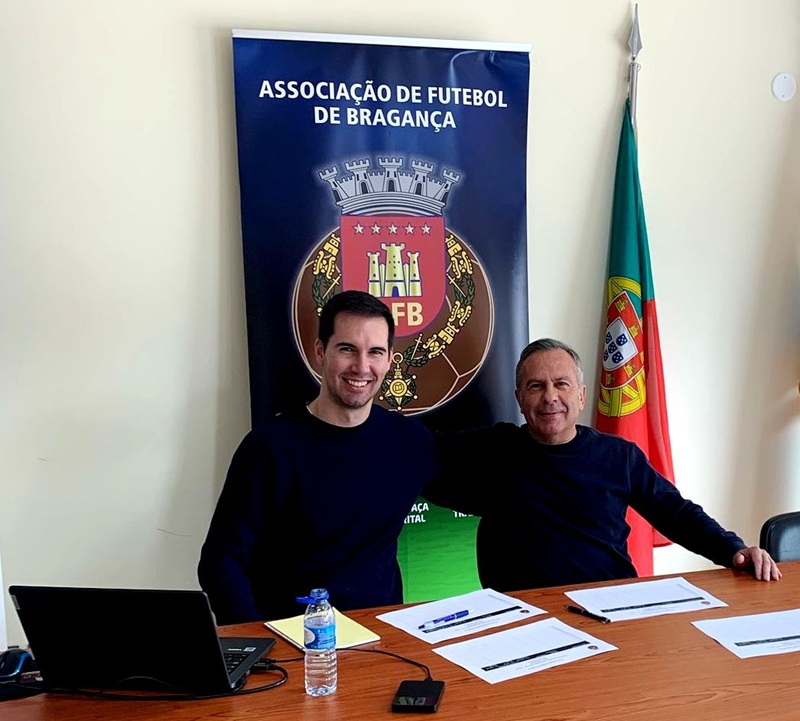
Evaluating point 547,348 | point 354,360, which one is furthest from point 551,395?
point 354,360

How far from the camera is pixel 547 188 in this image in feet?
10.0

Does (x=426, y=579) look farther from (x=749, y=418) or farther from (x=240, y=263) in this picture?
(x=749, y=418)

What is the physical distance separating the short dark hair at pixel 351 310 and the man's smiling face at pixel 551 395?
45 centimetres

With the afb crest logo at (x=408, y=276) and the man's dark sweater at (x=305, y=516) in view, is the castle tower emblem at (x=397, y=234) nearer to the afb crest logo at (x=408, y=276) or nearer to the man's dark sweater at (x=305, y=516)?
the afb crest logo at (x=408, y=276)

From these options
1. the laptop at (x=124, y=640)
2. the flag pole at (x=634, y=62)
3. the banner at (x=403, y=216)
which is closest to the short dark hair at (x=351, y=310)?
the banner at (x=403, y=216)

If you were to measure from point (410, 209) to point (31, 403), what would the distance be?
1.31 m

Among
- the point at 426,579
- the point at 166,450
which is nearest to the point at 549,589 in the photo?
the point at 426,579

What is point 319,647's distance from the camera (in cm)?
155

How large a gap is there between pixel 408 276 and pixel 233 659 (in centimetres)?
153

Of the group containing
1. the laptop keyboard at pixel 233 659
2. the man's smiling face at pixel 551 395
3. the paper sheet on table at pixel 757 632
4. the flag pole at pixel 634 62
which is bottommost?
the paper sheet on table at pixel 757 632

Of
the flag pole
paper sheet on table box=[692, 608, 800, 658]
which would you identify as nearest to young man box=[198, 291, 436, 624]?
paper sheet on table box=[692, 608, 800, 658]

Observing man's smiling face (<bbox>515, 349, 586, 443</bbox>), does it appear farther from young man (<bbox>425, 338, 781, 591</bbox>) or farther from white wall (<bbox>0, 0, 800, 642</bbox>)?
white wall (<bbox>0, 0, 800, 642</bbox>)

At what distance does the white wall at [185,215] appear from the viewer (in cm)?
255

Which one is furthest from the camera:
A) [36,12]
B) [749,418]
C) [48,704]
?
[749,418]
